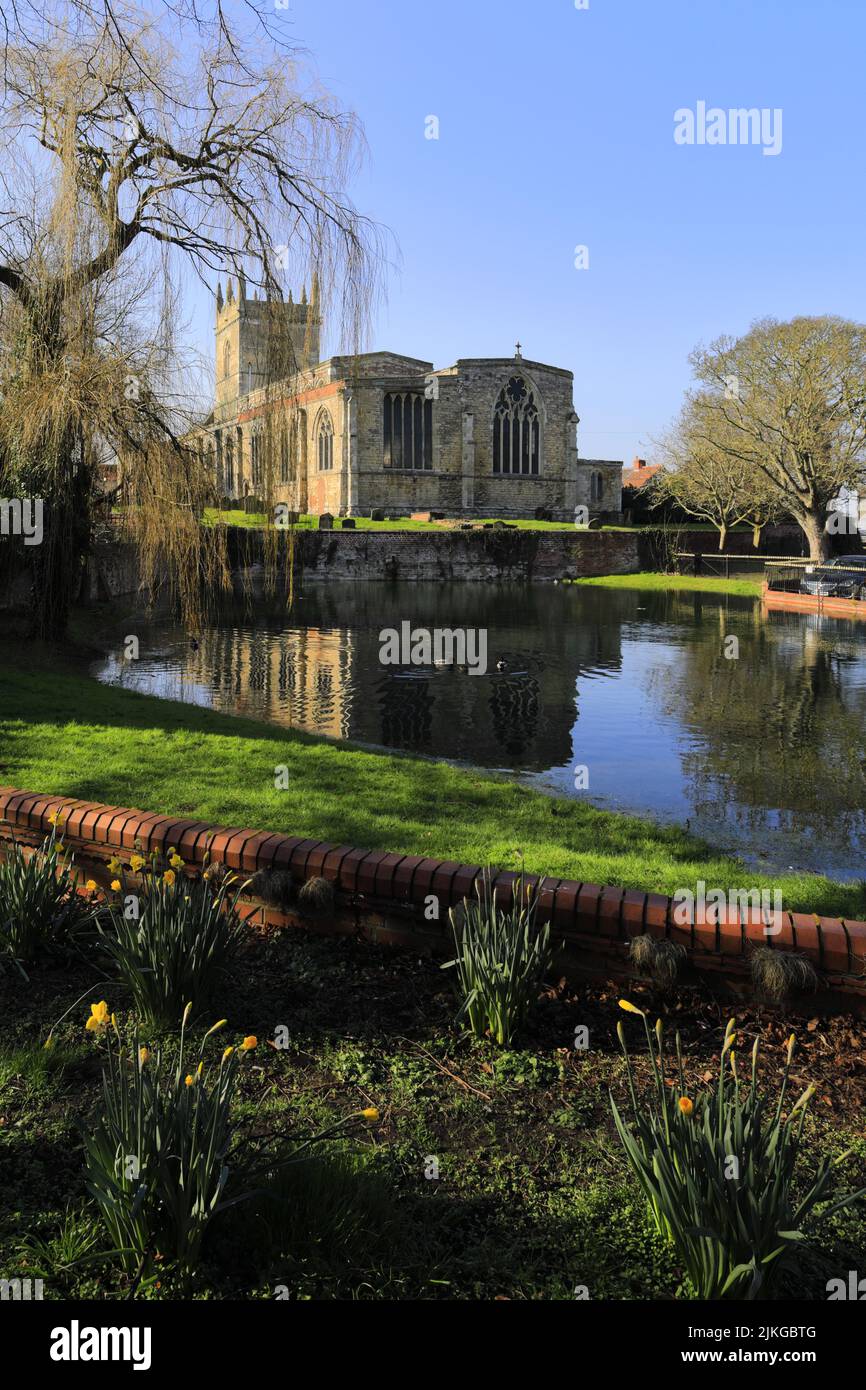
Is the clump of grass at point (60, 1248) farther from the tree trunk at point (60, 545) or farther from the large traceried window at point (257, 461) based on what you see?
the tree trunk at point (60, 545)

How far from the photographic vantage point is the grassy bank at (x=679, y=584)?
39744mm

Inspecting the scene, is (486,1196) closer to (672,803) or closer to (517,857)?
(517,857)

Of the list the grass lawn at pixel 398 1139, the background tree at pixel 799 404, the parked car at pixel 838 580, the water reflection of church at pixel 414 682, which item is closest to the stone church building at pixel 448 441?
the background tree at pixel 799 404

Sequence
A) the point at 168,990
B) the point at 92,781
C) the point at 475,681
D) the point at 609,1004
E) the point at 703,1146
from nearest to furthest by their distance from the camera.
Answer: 1. the point at 703,1146
2. the point at 168,990
3. the point at 609,1004
4. the point at 92,781
5. the point at 475,681

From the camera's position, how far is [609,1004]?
3.87 metres

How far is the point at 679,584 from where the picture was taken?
42938mm

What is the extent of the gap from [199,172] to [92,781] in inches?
285

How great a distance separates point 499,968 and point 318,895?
114cm

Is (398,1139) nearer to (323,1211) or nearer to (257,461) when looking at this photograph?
(323,1211)

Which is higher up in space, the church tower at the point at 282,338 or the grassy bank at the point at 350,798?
the church tower at the point at 282,338

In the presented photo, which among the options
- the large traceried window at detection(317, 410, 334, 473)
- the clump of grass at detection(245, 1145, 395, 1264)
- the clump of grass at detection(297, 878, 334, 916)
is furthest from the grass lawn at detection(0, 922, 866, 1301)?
the large traceried window at detection(317, 410, 334, 473)

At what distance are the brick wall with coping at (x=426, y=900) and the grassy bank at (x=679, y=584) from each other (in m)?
35.2

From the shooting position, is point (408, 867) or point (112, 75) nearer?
point (408, 867)

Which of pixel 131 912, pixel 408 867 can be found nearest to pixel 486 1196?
pixel 408 867
